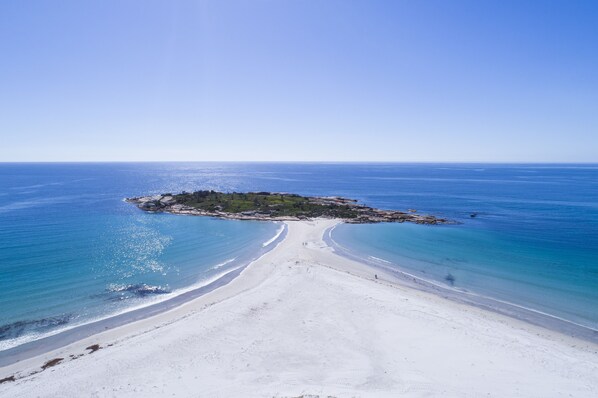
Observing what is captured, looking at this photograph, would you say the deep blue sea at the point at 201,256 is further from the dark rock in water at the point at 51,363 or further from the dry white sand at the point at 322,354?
the dry white sand at the point at 322,354

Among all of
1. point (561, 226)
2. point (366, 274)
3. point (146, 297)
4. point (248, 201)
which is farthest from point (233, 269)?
point (561, 226)

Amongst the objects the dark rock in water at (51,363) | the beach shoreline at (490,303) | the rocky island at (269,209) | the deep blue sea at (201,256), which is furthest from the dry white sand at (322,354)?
the rocky island at (269,209)

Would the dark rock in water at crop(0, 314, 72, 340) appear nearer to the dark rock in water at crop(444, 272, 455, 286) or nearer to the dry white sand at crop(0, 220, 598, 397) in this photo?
the dry white sand at crop(0, 220, 598, 397)

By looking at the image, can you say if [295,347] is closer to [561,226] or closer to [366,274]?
[366,274]

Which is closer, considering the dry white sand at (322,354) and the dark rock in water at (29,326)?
the dry white sand at (322,354)

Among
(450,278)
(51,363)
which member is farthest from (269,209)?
(51,363)

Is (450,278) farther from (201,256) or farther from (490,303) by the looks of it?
(201,256)
